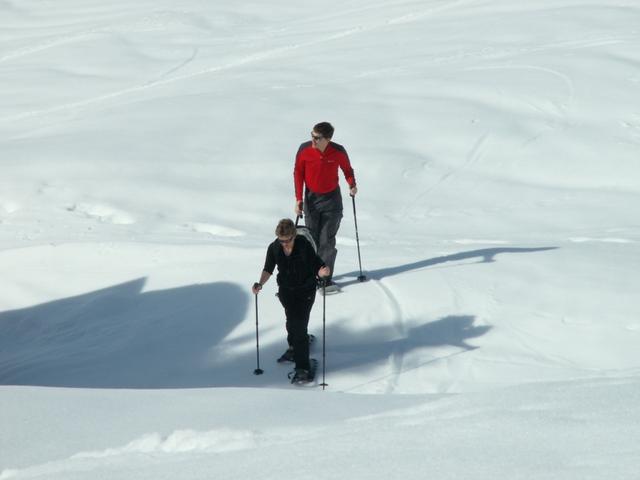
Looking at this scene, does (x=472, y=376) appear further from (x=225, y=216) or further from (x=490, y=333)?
(x=225, y=216)

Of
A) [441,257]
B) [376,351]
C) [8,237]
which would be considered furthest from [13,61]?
[376,351]

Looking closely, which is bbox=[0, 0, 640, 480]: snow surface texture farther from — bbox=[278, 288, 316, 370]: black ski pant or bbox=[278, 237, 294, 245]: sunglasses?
bbox=[278, 237, 294, 245]: sunglasses

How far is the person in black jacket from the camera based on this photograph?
7672 millimetres

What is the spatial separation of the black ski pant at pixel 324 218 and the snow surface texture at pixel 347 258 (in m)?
0.57

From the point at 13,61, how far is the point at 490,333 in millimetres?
17933

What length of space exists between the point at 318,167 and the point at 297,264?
196 cm

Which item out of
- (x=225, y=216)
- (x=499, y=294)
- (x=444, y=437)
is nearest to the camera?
(x=444, y=437)

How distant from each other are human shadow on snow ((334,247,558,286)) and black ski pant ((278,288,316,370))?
2.18m

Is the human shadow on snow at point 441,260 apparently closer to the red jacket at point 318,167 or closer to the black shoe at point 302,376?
the red jacket at point 318,167

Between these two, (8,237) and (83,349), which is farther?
(8,237)

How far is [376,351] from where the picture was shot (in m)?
8.58

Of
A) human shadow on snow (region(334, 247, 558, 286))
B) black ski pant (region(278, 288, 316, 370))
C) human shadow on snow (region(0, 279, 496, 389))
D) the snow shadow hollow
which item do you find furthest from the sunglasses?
human shadow on snow (region(334, 247, 558, 286))

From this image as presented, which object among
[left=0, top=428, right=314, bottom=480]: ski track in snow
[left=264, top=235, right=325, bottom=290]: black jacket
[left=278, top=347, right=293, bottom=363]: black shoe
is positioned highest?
[left=264, top=235, right=325, bottom=290]: black jacket

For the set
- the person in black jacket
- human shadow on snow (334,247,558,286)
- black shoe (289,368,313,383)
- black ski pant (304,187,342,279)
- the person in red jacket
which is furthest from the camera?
human shadow on snow (334,247,558,286)
